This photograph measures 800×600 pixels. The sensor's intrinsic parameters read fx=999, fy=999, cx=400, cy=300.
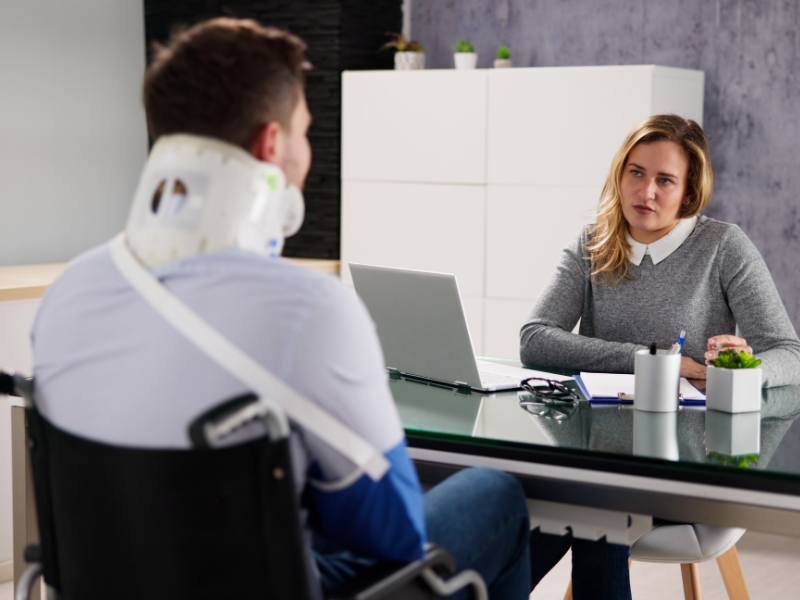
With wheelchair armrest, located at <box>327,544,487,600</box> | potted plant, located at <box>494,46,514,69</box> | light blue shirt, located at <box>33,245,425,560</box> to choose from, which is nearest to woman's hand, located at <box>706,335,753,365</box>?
wheelchair armrest, located at <box>327,544,487,600</box>

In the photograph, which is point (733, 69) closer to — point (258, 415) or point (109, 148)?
point (109, 148)

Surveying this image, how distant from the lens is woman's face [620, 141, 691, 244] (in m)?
2.53

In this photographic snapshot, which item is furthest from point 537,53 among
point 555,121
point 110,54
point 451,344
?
point 451,344

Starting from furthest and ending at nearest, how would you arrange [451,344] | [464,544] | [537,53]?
[537,53], [451,344], [464,544]

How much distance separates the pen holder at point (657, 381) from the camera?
5.88 ft

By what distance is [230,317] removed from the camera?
46.6 inches

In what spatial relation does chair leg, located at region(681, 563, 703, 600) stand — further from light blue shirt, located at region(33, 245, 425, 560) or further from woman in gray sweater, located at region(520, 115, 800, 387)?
light blue shirt, located at region(33, 245, 425, 560)

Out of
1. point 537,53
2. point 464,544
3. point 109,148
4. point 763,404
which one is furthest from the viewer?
point 109,148

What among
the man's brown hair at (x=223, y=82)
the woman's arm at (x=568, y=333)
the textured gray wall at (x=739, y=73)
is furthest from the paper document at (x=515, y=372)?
the textured gray wall at (x=739, y=73)

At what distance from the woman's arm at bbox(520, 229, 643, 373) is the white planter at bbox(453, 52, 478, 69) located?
1.92 metres

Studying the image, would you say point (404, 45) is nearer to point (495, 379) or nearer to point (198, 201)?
point (495, 379)

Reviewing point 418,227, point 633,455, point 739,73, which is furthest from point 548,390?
point 739,73

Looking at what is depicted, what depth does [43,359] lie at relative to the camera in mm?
1309

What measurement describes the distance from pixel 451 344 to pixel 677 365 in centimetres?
48
